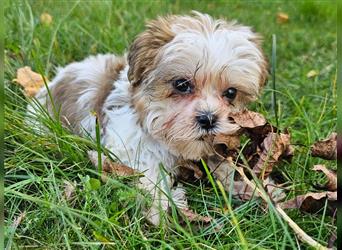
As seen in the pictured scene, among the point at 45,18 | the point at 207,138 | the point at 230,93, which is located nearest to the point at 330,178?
the point at 207,138

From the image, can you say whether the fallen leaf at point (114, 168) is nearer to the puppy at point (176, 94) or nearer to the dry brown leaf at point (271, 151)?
the puppy at point (176, 94)

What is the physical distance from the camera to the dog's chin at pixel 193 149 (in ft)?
12.3

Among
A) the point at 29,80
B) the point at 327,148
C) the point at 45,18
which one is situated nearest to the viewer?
the point at 327,148

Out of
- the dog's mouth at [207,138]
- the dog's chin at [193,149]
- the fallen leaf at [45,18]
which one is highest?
the dog's mouth at [207,138]

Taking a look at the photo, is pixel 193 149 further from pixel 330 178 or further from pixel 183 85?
pixel 330 178

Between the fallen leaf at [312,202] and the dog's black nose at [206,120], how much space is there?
60 cm

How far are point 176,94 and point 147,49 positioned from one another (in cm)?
36

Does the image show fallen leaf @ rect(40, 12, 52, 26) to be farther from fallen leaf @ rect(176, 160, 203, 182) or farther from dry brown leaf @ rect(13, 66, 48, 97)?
fallen leaf @ rect(176, 160, 203, 182)

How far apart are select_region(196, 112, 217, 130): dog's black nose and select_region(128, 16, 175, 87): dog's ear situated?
1.56 feet

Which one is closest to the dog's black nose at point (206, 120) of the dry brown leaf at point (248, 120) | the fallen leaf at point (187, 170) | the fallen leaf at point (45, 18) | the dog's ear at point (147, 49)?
the dry brown leaf at point (248, 120)

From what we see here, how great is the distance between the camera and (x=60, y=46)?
5.64m

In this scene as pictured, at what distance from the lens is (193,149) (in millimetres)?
3789

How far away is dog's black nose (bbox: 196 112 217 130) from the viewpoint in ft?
12.0

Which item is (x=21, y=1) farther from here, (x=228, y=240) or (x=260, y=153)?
(x=228, y=240)
